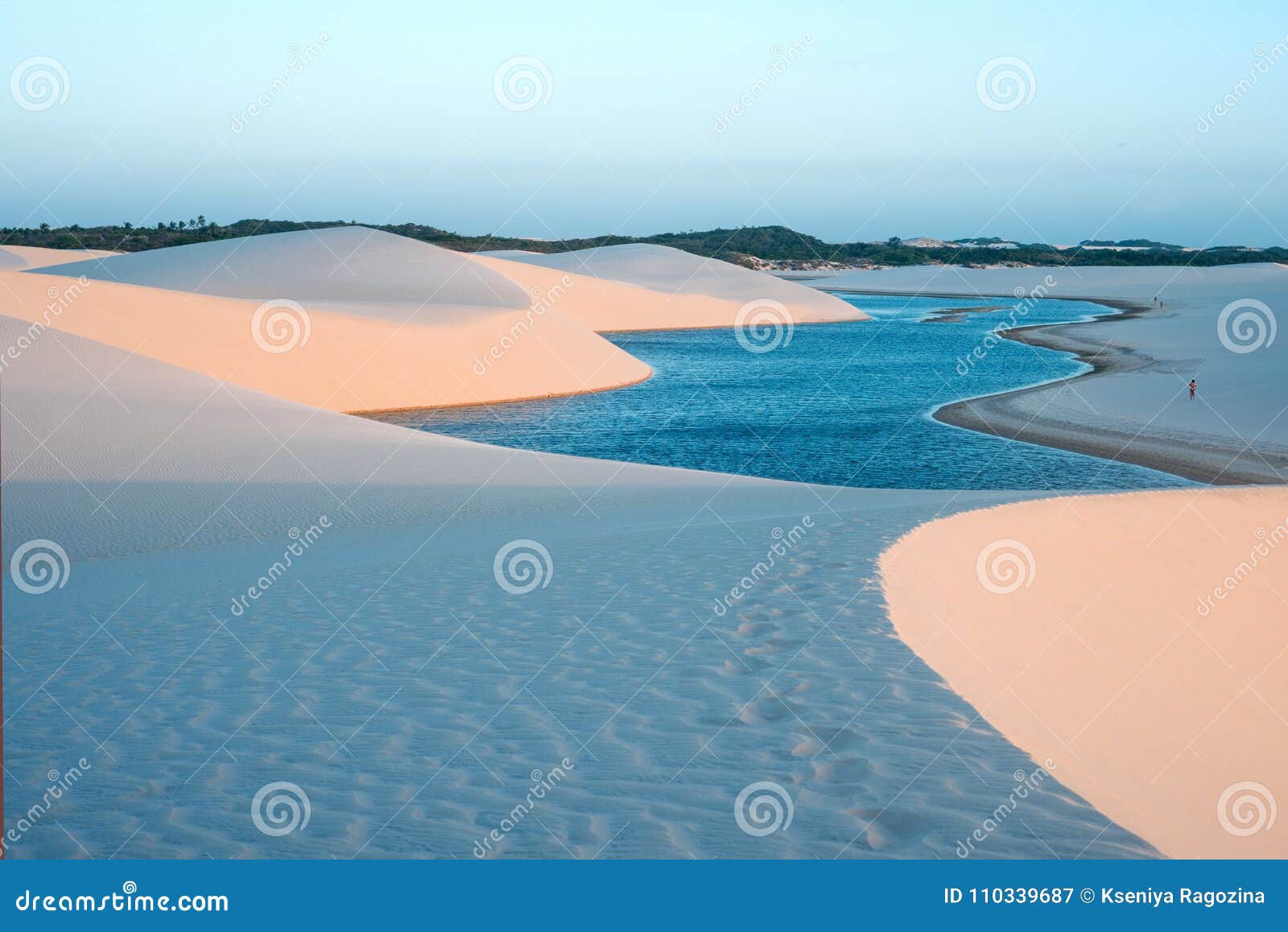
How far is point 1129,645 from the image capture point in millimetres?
8641

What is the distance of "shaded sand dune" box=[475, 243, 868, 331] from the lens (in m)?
60.9

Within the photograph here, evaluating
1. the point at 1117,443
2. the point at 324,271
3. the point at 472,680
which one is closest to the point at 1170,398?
the point at 1117,443

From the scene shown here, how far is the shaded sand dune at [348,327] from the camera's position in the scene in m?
26.6

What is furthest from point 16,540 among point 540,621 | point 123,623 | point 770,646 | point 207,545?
point 770,646

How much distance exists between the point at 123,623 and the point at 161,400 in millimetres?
9259

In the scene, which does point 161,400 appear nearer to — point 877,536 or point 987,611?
point 877,536

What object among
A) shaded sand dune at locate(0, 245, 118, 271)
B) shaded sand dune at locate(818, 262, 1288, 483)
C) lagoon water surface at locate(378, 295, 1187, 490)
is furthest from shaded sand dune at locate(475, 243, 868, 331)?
shaded sand dune at locate(0, 245, 118, 271)

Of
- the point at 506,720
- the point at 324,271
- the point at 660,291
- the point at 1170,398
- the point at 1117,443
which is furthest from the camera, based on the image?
the point at 660,291

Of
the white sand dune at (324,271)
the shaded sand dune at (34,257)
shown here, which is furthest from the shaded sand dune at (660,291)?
the shaded sand dune at (34,257)

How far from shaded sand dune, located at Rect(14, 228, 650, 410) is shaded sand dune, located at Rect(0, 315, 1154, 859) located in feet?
50.6

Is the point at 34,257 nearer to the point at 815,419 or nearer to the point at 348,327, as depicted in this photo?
the point at 348,327

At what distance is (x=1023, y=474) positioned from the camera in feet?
62.7

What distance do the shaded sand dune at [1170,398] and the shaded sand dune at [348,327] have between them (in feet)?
42.6

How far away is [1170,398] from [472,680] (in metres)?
25.9
